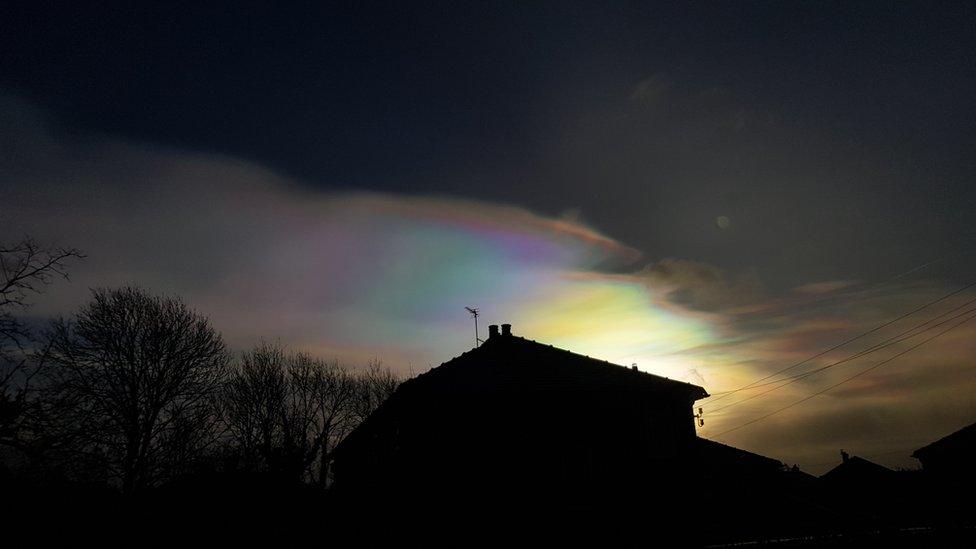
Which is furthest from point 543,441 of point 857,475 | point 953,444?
point 857,475

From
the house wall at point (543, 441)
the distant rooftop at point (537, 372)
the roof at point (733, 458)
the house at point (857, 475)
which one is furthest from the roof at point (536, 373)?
the house at point (857, 475)

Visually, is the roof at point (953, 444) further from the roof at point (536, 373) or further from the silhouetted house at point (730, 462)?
the roof at point (536, 373)

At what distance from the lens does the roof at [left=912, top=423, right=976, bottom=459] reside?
36.5 metres

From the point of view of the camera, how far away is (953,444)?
37469 mm

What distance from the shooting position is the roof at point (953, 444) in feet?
120

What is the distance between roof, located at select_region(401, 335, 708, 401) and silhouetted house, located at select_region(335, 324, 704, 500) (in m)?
0.04

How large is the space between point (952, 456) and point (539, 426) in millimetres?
36815

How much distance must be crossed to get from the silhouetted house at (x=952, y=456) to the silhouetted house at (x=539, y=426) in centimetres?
2803

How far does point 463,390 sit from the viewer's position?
21266 mm

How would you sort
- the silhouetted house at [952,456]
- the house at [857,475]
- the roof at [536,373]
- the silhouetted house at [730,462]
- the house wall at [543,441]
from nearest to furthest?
the house wall at [543,441] → the roof at [536,373] → the silhouetted house at [730,462] → the silhouetted house at [952,456] → the house at [857,475]

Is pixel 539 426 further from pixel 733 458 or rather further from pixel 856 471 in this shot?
pixel 856 471

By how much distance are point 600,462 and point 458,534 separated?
228 inches

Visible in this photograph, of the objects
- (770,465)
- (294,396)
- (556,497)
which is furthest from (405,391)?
(770,465)

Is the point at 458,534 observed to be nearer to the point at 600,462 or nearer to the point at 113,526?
the point at 600,462
